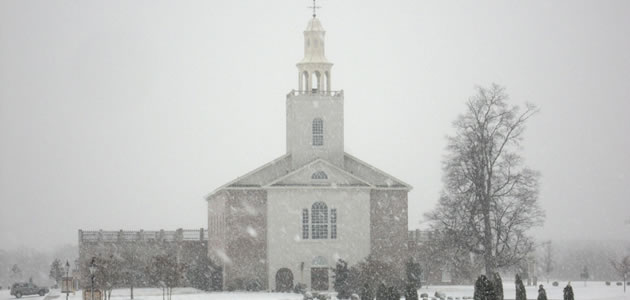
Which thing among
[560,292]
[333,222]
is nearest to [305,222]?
[333,222]

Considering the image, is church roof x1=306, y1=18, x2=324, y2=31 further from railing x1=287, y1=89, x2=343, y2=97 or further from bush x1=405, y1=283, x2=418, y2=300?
bush x1=405, y1=283, x2=418, y2=300

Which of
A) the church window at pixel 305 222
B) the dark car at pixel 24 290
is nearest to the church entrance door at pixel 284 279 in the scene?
the church window at pixel 305 222

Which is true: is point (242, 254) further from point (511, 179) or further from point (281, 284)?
point (511, 179)

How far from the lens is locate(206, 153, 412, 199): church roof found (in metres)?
74.6

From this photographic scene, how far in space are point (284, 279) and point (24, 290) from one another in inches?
706

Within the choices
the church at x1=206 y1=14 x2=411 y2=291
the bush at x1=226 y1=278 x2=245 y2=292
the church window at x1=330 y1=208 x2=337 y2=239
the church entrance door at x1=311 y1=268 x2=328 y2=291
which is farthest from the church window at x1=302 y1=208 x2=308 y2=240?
the bush at x1=226 y1=278 x2=245 y2=292

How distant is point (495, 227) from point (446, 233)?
108 inches

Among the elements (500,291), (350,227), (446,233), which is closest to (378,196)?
(350,227)

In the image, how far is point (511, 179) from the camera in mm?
62188

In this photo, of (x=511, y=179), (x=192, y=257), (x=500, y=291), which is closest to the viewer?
(x=500, y=291)

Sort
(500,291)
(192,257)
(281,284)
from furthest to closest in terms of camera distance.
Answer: (192,257), (281,284), (500,291)

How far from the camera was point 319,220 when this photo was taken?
2955 inches

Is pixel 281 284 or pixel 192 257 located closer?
pixel 281 284

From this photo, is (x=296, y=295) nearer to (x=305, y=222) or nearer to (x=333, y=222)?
(x=305, y=222)
